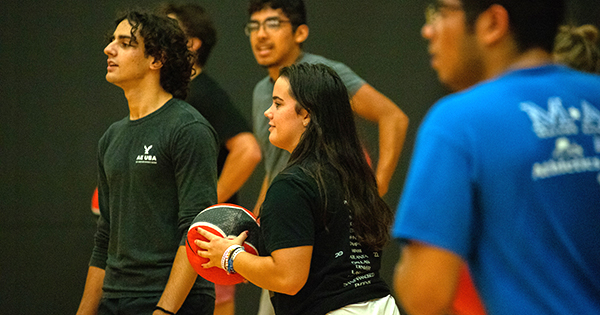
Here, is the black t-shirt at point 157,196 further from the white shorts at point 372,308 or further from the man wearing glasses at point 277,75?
the man wearing glasses at point 277,75

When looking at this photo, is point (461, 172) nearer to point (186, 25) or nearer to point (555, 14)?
point (555, 14)

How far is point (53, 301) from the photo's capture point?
4.56 m

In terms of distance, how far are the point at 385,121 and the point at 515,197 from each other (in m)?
2.41

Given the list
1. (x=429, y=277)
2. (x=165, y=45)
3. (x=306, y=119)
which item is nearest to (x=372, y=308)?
(x=306, y=119)

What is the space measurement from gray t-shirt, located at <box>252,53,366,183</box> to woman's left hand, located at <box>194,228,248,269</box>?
3.70 ft

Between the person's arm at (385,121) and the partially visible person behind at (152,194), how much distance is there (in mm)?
1164

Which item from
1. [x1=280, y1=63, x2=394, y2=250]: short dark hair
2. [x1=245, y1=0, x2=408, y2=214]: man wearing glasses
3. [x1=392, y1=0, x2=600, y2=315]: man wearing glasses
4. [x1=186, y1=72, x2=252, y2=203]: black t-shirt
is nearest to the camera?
[x1=392, y1=0, x2=600, y2=315]: man wearing glasses

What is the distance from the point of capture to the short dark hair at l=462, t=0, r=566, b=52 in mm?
→ 1081

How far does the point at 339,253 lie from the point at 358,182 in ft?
0.83

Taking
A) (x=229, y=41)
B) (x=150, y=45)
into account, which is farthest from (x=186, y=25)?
(x=229, y=41)

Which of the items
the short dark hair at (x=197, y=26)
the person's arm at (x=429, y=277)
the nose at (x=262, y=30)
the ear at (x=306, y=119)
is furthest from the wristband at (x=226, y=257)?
the nose at (x=262, y=30)

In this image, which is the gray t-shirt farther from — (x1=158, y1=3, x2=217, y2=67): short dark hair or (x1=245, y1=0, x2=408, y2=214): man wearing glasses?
(x1=158, y1=3, x2=217, y2=67): short dark hair

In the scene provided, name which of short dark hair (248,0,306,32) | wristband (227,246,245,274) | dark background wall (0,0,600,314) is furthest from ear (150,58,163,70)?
dark background wall (0,0,600,314)

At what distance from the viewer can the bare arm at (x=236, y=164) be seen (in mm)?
3225
